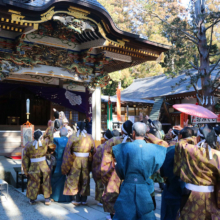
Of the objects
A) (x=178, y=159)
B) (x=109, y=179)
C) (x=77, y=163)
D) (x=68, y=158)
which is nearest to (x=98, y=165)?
(x=77, y=163)

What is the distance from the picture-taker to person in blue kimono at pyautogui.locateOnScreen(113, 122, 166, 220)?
2.53m

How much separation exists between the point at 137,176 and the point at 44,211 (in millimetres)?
2482

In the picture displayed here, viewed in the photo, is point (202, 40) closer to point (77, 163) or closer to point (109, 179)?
point (77, 163)

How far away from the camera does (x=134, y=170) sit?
2.57 metres

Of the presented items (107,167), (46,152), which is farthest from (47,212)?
(107,167)

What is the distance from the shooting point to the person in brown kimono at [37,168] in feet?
14.9

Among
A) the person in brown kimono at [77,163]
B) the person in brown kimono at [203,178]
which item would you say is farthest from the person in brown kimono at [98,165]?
the person in brown kimono at [203,178]

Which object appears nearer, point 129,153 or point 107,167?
point 129,153

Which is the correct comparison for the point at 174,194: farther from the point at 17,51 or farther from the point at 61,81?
the point at 61,81

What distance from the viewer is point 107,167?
368 cm

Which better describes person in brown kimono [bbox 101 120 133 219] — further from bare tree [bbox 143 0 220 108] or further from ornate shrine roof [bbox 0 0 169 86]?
bare tree [bbox 143 0 220 108]

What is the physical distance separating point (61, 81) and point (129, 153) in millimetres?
7758

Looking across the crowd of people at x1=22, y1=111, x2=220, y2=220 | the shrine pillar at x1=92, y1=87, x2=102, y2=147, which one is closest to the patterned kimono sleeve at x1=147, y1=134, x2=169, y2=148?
the crowd of people at x1=22, y1=111, x2=220, y2=220

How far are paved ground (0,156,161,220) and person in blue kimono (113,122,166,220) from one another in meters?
1.63
